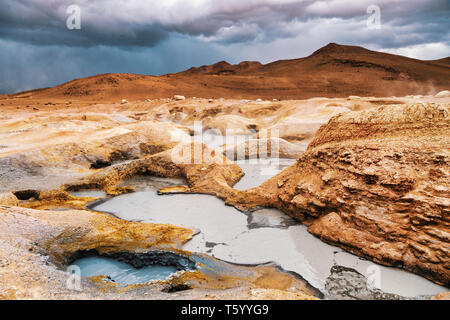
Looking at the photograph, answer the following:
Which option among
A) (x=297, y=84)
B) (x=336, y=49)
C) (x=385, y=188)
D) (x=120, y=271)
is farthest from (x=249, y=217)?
(x=336, y=49)

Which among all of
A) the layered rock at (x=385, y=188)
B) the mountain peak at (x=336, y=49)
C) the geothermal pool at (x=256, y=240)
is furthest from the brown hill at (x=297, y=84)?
the layered rock at (x=385, y=188)

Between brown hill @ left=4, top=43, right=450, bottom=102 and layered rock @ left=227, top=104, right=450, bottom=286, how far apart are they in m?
35.3

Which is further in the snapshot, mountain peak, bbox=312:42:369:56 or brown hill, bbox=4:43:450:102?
mountain peak, bbox=312:42:369:56

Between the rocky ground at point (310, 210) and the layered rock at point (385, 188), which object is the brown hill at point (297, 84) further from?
the layered rock at point (385, 188)

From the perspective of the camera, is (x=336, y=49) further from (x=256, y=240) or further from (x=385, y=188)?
(x=256, y=240)

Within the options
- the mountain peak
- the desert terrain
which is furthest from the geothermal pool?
the mountain peak

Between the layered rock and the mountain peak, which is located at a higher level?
the mountain peak

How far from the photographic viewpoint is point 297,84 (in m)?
44.8

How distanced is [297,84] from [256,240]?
43.4m

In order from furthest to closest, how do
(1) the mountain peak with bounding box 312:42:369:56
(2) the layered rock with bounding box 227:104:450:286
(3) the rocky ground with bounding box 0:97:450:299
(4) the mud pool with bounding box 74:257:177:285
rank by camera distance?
(1) the mountain peak with bounding box 312:42:369:56
(4) the mud pool with bounding box 74:257:177:285
(2) the layered rock with bounding box 227:104:450:286
(3) the rocky ground with bounding box 0:97:450:299

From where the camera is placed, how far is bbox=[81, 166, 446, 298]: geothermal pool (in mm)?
3738

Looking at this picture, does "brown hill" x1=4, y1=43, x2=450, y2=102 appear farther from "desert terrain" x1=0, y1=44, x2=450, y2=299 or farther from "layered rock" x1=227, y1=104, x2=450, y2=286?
"layered rock" x1=227, y1=104, x2=450, y2=286

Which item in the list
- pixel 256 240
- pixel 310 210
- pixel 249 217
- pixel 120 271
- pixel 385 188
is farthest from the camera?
pixel 249 217

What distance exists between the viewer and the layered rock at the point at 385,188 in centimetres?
369
